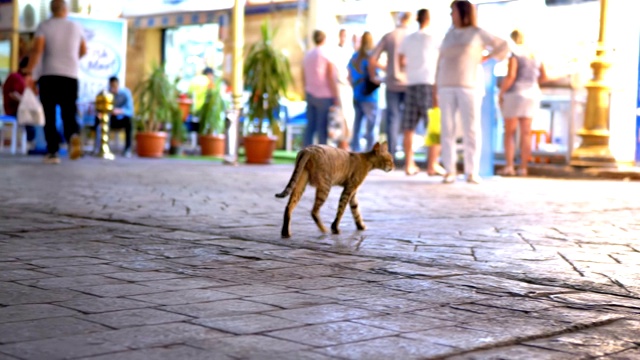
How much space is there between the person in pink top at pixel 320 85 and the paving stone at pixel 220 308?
10.4 metres

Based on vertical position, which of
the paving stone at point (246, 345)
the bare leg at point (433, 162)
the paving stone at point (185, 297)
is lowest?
the bare leg at point (433, 162)

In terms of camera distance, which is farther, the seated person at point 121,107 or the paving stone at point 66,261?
the seated person at point 121,107

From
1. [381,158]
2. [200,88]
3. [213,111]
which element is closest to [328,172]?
[381,158]

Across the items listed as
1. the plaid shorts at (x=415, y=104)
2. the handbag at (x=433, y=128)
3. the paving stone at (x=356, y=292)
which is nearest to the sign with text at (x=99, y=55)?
the plaid shorts at (x=415, y=104)

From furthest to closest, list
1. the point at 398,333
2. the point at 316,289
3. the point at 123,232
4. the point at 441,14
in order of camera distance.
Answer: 1. the point at 441,14
2. the point at 123,232
3. the point at 316,289
4. the point at 398,333

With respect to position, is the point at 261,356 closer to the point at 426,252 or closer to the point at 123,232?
the point at 426,252

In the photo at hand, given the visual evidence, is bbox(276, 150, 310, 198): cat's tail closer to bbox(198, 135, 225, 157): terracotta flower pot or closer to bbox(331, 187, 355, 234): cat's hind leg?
bbox(331, 187, 355, 234): cat's hind leg

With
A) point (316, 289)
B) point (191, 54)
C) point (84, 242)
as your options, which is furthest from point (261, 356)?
point (191, 54)

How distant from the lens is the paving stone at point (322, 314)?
3373 mm

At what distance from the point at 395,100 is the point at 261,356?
11.0 meters

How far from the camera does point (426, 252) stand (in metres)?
5.18

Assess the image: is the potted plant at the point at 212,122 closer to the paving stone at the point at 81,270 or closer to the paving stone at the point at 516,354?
the paving stone at the point at 81,270

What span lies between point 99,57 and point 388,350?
17.9m

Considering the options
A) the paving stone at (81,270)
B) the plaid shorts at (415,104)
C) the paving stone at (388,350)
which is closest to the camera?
the paving stone at (388,350)
